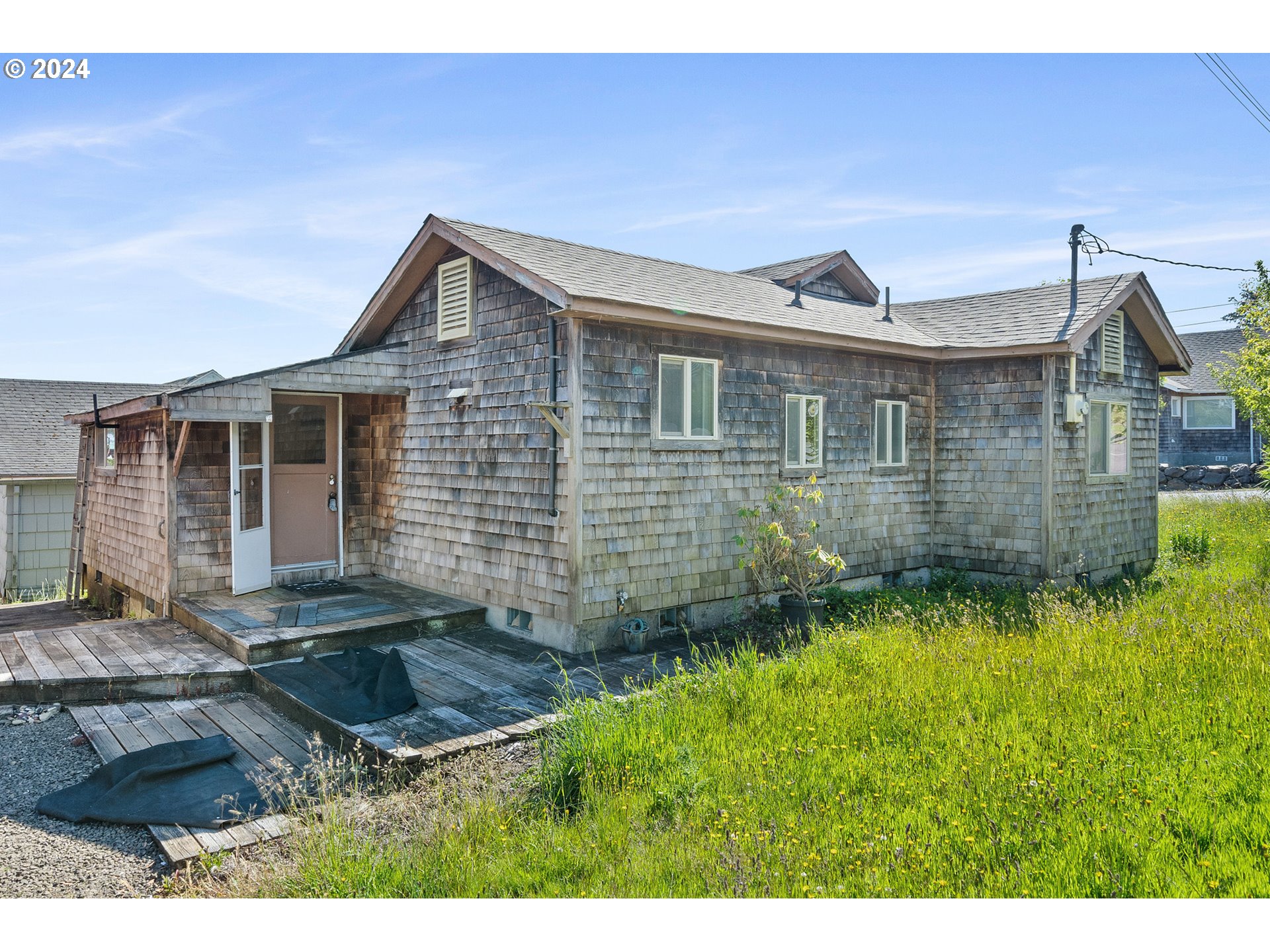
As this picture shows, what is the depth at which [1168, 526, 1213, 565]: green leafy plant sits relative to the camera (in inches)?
496

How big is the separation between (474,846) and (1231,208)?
1249 cm

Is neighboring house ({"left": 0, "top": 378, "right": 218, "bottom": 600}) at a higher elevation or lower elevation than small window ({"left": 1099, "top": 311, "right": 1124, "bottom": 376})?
lower

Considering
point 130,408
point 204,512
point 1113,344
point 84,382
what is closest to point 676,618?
point 204,512

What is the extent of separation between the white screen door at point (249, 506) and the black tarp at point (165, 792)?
164 inches

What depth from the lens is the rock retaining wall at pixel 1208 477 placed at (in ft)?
85.6

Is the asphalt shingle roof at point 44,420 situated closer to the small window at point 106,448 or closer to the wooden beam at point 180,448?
the small window at point 106,448

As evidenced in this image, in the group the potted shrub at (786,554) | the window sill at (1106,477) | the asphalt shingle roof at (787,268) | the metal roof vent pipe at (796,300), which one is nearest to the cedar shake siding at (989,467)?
the window sill at (1106,477)

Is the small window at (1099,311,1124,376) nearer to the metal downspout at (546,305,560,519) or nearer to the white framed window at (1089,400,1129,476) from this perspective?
the white framed window at (1089,400,1129,476)

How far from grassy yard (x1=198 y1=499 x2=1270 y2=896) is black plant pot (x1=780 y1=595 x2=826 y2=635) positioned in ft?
5.10

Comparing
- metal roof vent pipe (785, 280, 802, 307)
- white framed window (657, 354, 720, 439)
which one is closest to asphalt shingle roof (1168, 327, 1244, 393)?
metal roof vent pipe (785, 280, 802, 307)

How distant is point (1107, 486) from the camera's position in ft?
37.9

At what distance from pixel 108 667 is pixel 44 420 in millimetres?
14436

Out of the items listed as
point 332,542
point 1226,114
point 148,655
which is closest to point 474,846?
point 148,655

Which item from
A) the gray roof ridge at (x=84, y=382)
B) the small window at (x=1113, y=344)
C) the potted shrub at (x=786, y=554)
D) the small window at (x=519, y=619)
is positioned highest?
the gray roof ridge at (x=84, y=382)
